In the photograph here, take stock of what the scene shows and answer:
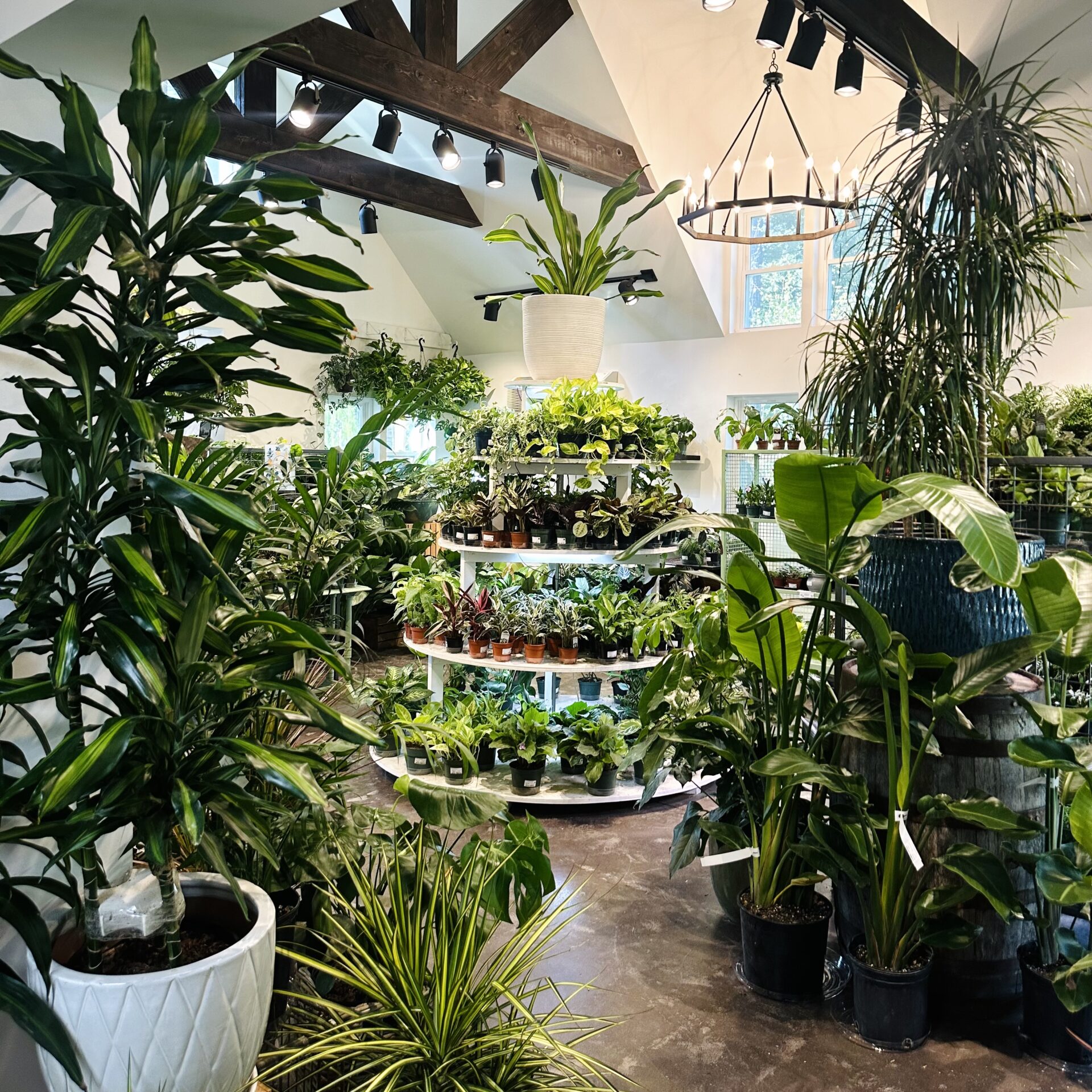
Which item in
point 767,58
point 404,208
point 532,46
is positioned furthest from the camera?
point 404,208

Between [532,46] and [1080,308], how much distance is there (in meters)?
4.41

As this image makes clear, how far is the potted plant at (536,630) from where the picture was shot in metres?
4.29

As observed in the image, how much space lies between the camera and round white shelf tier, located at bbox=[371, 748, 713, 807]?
414 centimetres

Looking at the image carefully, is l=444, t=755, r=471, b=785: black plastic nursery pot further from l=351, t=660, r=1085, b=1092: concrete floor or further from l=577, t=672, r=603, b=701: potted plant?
l=577, t=672, r=603, b=701: potted plant

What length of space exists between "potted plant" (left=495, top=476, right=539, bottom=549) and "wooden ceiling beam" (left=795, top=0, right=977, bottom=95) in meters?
2.79

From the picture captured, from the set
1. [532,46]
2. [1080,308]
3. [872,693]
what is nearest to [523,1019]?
[872,693]

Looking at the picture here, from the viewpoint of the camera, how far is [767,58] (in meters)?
7.24

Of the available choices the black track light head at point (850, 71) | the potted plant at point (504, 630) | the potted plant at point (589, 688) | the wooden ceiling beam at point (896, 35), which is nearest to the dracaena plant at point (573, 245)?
the wooden ceiling beam at point (896, 35)

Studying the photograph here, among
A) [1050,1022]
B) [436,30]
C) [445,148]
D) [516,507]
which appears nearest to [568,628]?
[516,507]

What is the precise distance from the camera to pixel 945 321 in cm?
291

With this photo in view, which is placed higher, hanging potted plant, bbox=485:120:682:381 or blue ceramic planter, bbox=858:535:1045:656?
hanging potted plant, bbox=485:120:682:381

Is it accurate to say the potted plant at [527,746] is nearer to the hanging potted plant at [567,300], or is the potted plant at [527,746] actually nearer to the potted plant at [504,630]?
the potted plant at [504,630]

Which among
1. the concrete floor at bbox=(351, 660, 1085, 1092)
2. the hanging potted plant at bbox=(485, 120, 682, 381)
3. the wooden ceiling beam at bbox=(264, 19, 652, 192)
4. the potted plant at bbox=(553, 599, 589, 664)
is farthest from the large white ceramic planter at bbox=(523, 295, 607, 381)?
the concrete floor at bbox=(351, 660, 1085, 1092)

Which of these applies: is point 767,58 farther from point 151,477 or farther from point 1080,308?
point 151,477
